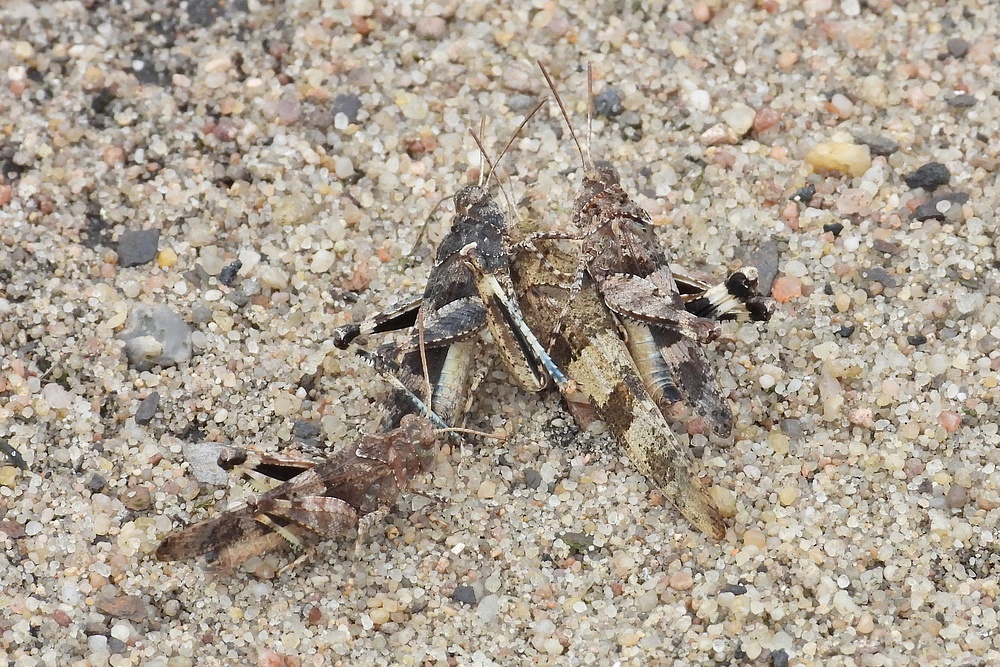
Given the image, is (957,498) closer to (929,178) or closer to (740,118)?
(929,178)

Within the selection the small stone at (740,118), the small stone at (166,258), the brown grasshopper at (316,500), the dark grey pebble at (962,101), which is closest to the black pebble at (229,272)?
the small stone at (166,258)

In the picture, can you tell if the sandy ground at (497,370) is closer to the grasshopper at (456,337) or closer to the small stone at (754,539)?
the small stone at (754,539)

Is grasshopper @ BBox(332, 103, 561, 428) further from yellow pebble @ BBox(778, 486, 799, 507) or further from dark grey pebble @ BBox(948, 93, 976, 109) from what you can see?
dark grey pebble @ BBox(948, 93, 976, 109)

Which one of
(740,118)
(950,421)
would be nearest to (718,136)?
(740,118)

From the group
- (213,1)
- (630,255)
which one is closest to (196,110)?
(213,1)

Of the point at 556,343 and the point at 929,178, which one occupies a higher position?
the point at 929,178

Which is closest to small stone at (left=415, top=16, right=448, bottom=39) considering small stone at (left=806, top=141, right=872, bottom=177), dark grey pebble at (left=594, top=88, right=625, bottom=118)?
dark grey pebble at (left=594, top=88, right=625, bottom=118)

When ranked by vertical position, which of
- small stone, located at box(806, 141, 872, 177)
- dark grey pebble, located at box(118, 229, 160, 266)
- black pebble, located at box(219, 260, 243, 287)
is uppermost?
small stone, located at box(806, 141, 872, 177)
